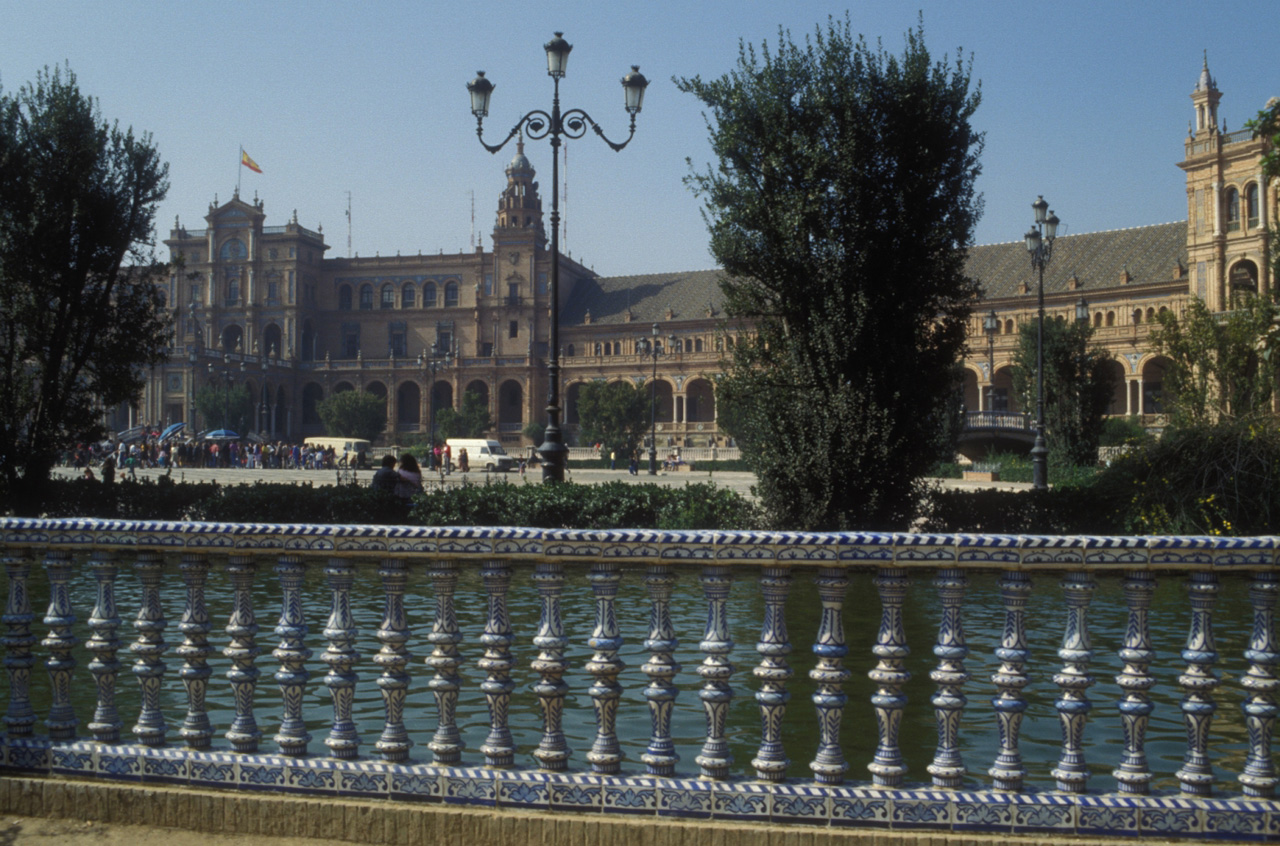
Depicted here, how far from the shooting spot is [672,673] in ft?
11.2

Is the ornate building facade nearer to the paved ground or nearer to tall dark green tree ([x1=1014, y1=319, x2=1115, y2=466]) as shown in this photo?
the paved ground

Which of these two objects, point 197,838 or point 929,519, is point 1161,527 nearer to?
point 929,519

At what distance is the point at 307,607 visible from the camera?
33.3 ft

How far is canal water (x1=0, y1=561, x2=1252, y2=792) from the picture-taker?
5492 mm

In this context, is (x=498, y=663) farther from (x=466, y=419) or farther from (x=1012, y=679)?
(x=466, y=419)

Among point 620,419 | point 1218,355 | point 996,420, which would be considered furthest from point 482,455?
point 1218,355

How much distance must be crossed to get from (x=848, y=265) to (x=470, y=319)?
83210 mm

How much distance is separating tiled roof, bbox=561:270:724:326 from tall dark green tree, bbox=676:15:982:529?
71.2 meters

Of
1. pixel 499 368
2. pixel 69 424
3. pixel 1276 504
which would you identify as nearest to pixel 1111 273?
pixel 499 368

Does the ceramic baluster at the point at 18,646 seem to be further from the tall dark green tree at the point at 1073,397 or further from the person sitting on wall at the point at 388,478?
the tall dark green tree at the point at 1073,397

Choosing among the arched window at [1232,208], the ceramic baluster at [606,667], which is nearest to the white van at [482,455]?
the arched window at [1232,208]

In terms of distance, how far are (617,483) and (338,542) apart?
13470 millimetres

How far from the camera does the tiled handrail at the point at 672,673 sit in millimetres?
3191

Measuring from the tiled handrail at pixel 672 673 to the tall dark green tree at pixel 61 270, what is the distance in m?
16.7
